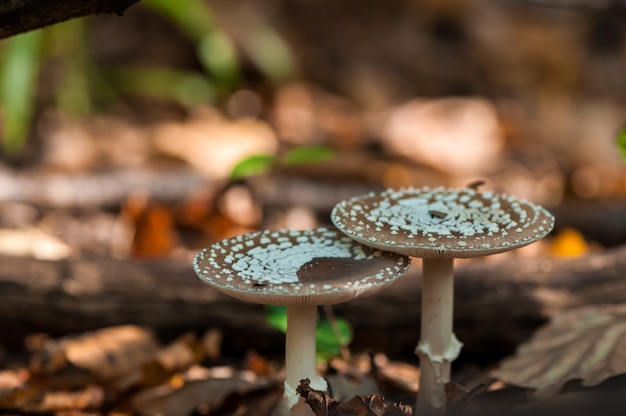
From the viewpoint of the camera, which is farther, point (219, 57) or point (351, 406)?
point (219, 57)

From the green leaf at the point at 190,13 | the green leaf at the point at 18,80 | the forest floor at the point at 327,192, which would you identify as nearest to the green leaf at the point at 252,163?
the forest floor at the point at 327,192

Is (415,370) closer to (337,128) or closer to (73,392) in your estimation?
(73,392)

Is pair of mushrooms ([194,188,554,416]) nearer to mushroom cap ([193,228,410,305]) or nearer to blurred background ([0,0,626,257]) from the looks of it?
mushroom cap ([193,228,410,305])

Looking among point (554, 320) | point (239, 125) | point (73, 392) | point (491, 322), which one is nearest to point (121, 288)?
point (73, 392)

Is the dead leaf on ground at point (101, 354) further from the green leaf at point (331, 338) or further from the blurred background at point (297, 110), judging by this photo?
the blurred background at point (297, 110)

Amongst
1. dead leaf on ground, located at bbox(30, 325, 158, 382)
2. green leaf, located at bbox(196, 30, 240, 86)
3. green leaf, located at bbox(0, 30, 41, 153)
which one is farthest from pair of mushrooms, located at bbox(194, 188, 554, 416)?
green leaf, located at bbox(196, 30, 240, 86)

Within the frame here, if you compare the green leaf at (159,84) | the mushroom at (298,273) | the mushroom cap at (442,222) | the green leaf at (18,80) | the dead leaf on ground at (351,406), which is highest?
the green leaf at (159,84)

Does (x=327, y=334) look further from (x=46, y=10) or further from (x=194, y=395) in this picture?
(x=46, y=10)

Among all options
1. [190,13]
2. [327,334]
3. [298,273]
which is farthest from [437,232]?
[190,13]
